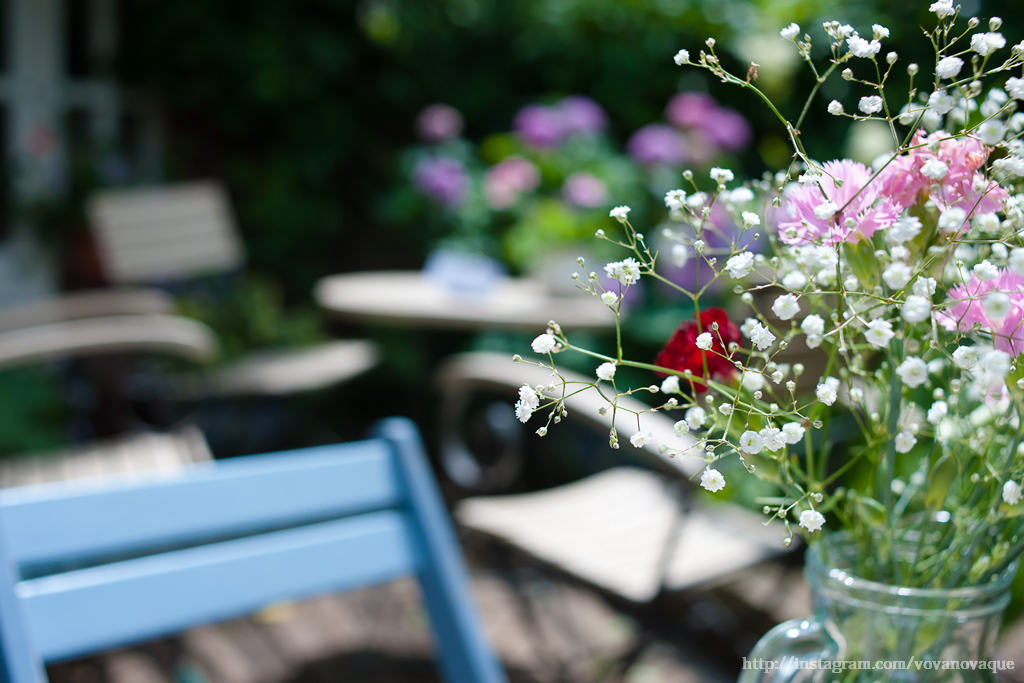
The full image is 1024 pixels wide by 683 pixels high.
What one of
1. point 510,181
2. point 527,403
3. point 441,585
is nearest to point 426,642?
point 441,585

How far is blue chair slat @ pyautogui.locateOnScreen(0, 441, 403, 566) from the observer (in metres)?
0.97

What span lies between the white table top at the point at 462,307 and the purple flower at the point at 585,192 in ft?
1.28

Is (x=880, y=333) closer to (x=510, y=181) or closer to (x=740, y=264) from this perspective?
(x=740, y=264)

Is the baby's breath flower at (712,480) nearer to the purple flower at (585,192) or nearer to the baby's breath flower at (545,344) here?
the baby's breath flower at (545,344)

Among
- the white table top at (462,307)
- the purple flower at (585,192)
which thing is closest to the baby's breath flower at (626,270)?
the white table top at (462,307)

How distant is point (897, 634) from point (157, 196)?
12.4ft

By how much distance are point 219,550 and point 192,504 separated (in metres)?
0.07

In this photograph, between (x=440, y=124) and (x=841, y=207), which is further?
(x=440, y=124)

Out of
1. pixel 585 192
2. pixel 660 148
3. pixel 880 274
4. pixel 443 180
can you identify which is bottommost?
pixel 443 180

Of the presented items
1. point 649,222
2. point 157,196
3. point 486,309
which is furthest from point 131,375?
point 649,222

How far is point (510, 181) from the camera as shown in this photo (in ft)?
12.6

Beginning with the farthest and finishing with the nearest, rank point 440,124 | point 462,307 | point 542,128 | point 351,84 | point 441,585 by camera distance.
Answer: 1. point 351,84
2. point 440,124
3. point 542,128
4. point 462,307
5. point 441,585

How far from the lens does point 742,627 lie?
8.52ft

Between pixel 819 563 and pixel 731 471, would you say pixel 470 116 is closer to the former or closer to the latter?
pixel 731 471
